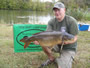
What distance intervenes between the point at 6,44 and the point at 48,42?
76.1 inches

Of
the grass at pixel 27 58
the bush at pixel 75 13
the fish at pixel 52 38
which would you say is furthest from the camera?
the bush at pixel 75 13

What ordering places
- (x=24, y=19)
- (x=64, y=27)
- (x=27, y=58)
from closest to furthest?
1. (x=64, y=27)
2. (x=27, y=58)
3. (x=24, y=19)

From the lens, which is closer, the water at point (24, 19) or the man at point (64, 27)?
the man at point (64, 27)

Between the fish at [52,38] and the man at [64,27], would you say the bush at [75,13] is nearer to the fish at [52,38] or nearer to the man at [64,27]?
the man at [64,27]

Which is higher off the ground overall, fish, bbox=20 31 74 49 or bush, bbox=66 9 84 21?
bush, bbox=66 9 84 21

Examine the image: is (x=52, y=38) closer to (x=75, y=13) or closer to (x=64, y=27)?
(x=64, y=27)

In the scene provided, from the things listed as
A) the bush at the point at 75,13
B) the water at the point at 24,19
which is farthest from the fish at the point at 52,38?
the bush at the point at 75,13

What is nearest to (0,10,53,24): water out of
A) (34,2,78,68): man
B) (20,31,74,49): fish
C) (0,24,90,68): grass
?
(0,24,90,68): grass

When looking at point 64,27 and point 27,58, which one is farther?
point 27,58

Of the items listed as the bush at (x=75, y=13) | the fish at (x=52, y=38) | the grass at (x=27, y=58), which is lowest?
the grass at (x=27, y=58)

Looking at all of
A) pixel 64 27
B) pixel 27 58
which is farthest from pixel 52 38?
pixel 27 58

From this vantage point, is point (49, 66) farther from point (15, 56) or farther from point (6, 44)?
point (6, 44)

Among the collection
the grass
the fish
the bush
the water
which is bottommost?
the grass

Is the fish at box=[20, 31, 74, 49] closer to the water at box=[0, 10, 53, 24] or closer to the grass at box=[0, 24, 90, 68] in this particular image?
the grass at box=[0, 24, 90, 68]
